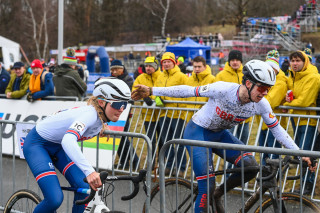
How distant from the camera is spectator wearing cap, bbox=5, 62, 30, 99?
1083 cm

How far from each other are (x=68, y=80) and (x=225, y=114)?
227 inches

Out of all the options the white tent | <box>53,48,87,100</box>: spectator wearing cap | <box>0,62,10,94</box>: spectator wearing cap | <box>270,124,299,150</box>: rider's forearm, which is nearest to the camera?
<box>270,124,299,150</box>: rider's forearm

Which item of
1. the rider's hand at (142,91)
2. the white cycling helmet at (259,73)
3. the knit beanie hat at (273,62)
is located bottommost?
the rider's hand at (142,91)

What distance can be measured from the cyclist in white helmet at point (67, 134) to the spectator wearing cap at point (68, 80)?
5344 millimetres

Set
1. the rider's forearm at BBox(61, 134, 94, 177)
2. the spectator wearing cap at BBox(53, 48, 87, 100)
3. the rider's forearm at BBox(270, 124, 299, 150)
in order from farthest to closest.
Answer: the spectator wearing cap at BBox(53, 48, 87, 100) → the rider's forearm at BBox(270, 124, 299, 150) → the rider's forearm at BBox(61, 134, 94, 177)

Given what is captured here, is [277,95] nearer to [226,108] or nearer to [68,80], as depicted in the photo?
[226,108]

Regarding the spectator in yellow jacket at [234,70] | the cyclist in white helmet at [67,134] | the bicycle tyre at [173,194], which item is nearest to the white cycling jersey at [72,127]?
the cyclist in white helmet at [67,134]

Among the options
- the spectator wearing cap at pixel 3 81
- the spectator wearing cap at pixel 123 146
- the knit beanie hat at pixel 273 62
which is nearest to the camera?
the knit beanie hat at pixel 273 62

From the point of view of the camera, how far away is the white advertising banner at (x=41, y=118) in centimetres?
842

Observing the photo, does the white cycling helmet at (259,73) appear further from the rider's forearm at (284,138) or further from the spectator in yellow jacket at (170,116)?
the spectator in yellow jacket at (170,116)

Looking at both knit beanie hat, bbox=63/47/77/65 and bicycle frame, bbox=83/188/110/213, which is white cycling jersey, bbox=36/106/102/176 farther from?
knit beanie hat, bbox=63/47/77/65

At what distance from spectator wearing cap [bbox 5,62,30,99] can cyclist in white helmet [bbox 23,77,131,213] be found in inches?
259

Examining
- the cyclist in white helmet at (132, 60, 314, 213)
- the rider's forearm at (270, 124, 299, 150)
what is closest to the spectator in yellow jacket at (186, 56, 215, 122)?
the cyclist in white helmet at (132, 60, 314, 213)

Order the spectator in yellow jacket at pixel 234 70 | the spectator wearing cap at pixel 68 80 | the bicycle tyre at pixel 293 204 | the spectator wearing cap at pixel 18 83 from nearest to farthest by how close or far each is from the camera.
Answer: the bicycle tyre at pixel 293 204
the spectator in yellow jacket at pixel 234 70
the spectator wearing cap at pixel 68 80
the spectator wearing cap at pixel 18 83
